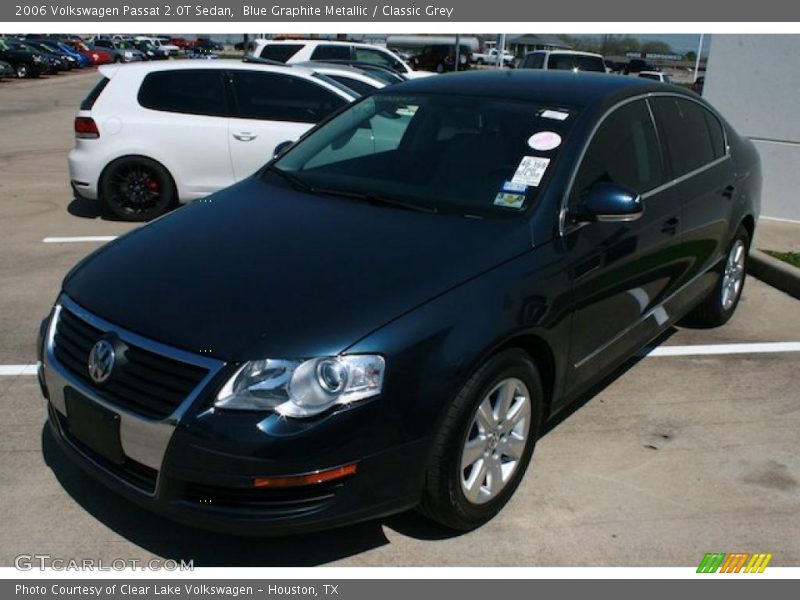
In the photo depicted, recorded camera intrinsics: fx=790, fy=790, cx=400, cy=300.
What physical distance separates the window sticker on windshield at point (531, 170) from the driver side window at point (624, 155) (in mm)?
157

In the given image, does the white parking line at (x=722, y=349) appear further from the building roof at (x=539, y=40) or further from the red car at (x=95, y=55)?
the red car at (x=95, y=55)

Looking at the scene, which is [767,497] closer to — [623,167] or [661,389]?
[661,389]

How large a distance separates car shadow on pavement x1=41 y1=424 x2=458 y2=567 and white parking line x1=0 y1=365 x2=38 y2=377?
145 cm

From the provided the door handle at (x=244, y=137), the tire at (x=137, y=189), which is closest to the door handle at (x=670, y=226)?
the door handle at (x=244, y=137)

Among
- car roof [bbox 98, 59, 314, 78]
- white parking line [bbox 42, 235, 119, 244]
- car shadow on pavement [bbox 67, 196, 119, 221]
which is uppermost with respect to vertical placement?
car roof [bbox 98, 59, 314, 78]

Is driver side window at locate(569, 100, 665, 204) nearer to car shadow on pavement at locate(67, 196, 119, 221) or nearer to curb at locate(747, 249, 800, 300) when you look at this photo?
curb at locate(747, 249, 800, 300)

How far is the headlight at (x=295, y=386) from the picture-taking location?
256 centimetres

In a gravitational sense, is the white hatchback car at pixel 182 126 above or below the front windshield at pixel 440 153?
below

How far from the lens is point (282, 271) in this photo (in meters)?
3.02

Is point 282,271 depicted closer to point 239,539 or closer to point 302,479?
point 302,479

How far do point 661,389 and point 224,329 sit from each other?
2802 millimetres

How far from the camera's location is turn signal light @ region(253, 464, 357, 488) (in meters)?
2.57

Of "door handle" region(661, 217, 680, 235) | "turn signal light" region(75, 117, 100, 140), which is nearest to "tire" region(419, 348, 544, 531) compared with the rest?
"door handle" region(661, 217, 680, 235)

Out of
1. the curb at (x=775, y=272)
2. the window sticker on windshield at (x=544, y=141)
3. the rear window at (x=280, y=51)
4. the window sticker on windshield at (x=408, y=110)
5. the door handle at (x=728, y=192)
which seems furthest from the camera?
the rear window at (x=280, y=51)
